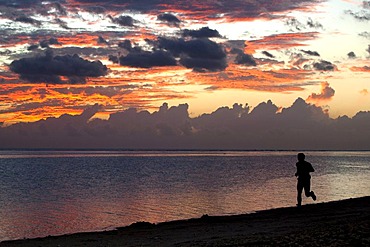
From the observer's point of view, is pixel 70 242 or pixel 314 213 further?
pixel 314 213

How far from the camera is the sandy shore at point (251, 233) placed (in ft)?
55.7

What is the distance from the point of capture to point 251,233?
21000 millimetres

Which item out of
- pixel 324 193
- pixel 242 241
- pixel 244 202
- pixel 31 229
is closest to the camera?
pixel 242 241

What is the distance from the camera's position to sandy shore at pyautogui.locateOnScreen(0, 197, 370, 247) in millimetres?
16984

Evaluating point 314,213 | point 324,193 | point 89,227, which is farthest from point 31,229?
point 324,193

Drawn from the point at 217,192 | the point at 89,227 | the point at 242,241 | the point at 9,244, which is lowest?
the point at 217,192

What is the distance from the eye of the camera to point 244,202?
4641 cm

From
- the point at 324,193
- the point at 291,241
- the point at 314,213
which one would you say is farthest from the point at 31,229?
the point at 324,193

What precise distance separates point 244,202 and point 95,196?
17.9 metres

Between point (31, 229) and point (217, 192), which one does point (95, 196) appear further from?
point (31, 229)

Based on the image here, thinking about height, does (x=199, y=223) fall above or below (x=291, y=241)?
below

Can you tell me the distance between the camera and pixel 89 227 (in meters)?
33.8

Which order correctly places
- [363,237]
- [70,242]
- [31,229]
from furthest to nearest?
[31,229], [70,242], [363,237]

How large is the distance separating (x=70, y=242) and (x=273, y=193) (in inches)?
1353
